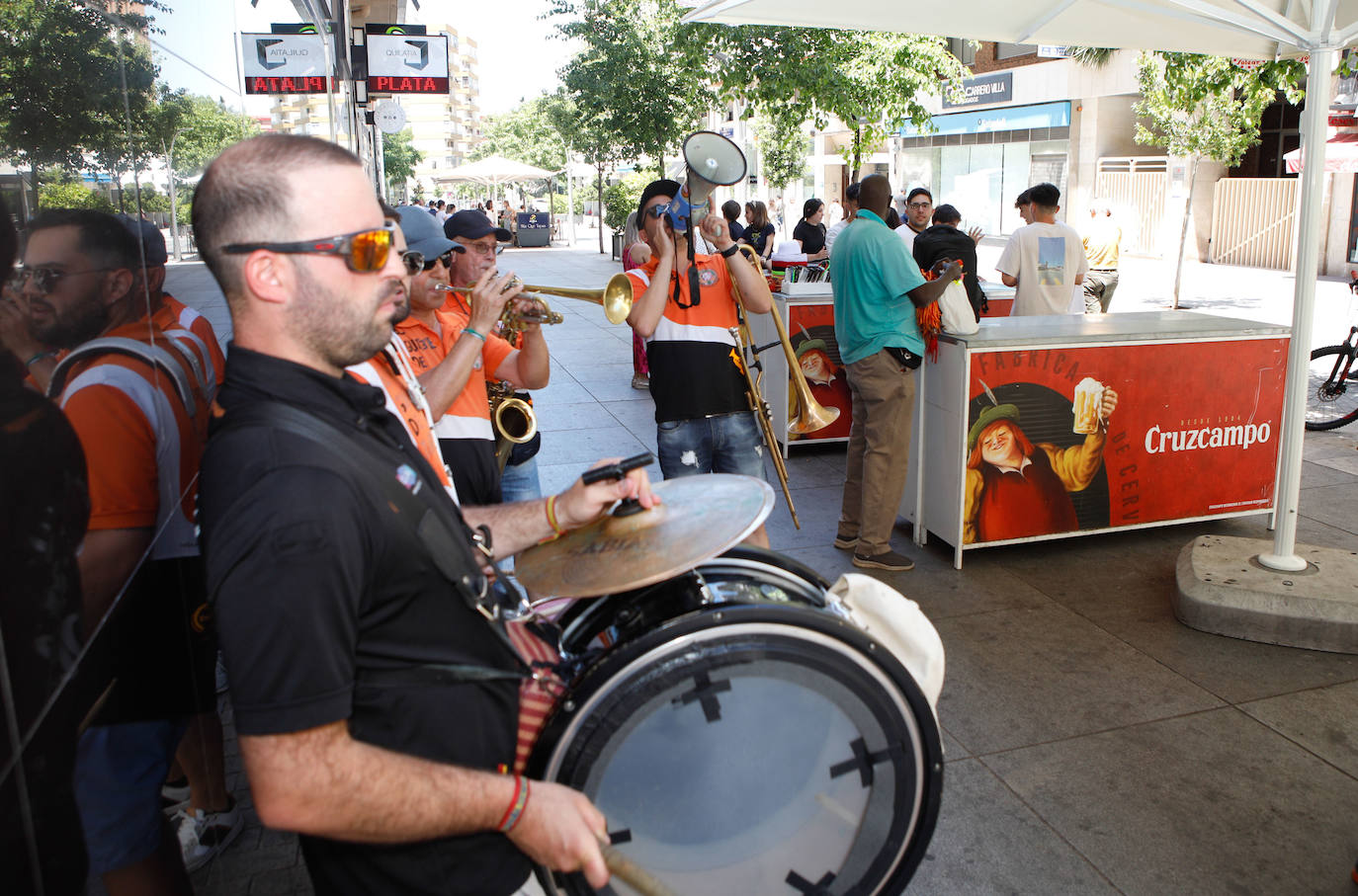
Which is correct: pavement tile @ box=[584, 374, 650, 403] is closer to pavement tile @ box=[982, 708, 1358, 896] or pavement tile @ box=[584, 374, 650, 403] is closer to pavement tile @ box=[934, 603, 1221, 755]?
pavement tile @ box=[934, 603, 1221, 755]

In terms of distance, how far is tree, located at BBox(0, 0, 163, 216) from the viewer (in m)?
1.32

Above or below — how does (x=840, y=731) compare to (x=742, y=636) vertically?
below

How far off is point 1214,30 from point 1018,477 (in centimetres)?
231

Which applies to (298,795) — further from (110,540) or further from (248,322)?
(248,322)

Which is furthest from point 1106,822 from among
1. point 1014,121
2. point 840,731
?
point 1014,121

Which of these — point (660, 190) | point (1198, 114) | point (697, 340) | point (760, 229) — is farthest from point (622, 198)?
point (697, 340)

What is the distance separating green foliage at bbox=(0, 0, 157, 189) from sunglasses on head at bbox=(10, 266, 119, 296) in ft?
0.48

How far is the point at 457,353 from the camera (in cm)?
318

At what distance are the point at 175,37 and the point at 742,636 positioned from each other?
1.97 metres

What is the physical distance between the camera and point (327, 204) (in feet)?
4.79

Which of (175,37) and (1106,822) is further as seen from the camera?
(1106,822)

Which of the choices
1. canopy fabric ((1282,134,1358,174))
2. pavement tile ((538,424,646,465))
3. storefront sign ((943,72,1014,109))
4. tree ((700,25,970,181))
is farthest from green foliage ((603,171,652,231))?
pavement tile ((538,424,646,465))

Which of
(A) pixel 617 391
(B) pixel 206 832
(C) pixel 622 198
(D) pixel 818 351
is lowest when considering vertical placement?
(B) pixel 206 832

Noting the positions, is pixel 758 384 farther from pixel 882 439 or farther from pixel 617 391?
pixel 617 391
